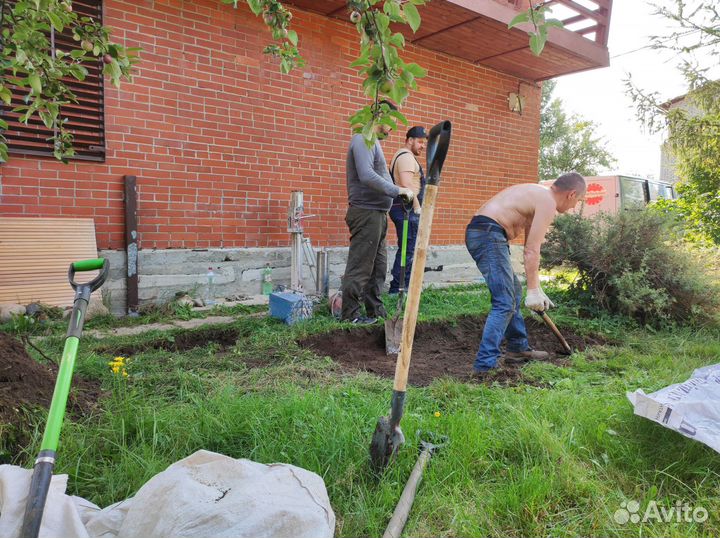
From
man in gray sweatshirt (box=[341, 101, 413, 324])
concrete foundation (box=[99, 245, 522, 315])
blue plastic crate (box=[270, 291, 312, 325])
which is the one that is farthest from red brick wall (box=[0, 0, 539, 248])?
man in gray sweatshirt (box=[341, 101, 413, 324])

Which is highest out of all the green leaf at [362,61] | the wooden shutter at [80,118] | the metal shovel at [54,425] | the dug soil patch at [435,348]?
the wooden shutter at [80,118]

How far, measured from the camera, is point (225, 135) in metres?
A: 5.92

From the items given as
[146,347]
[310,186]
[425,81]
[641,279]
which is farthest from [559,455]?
[425,81]

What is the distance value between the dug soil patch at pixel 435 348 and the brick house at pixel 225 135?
2.04 m

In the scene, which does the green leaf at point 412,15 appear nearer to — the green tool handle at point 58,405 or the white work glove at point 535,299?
the green tool handle at point 58,405

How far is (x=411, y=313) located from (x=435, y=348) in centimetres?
288

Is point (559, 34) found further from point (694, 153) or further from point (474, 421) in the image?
point (474, 421)

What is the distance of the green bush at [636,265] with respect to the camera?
17.8ft

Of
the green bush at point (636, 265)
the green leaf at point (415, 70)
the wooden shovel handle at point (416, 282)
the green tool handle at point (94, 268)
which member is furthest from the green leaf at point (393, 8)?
the green bush at point (636, 265)

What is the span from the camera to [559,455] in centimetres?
221

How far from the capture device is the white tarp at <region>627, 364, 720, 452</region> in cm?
209

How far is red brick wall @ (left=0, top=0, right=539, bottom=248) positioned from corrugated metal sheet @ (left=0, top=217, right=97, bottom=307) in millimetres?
145

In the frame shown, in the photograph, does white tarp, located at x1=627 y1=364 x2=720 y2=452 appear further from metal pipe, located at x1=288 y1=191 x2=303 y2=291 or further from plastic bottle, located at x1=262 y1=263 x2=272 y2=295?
plastic bottle, located at x1=262 y1=263 x2=272 y2=295

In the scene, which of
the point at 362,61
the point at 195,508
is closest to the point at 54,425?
the point at 195,508
